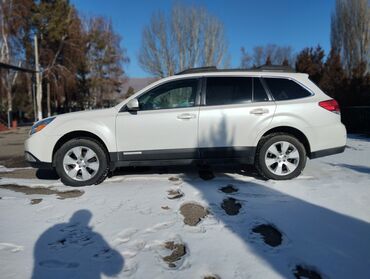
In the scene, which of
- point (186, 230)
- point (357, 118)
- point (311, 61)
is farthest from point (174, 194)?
point (311, 61)

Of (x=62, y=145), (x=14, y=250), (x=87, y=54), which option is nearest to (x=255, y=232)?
(x=14, y=250)

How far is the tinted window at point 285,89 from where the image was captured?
5.05 m

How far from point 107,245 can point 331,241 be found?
2.12m

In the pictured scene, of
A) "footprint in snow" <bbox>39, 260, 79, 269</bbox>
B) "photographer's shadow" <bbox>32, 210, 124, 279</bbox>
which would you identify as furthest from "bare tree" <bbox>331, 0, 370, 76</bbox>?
"footprint in snow" <bbox>39, 260, 79, 269</bbox>

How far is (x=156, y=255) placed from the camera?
282 centimetres

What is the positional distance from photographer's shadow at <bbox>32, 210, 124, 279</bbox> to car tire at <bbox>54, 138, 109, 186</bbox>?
61.0 inches

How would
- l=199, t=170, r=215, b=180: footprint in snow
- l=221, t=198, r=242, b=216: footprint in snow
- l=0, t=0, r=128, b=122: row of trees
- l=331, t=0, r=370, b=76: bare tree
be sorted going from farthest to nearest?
l=331, t=0, r=370, b=76: bare tree < l=0, t=0, r=128, b=122: row of trees < l=199, t=170, r=215, b=180: footprint in snow < l=221, t=198, r=242, b=216: footprint in snow

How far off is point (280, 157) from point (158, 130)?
6.48 feet

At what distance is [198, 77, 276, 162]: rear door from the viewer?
194 inches

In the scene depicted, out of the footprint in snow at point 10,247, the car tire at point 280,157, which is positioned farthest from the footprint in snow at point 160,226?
the car tire at point 280,157

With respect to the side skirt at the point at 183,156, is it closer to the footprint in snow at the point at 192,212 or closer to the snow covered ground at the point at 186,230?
the snow covered ground at the point at 186,230

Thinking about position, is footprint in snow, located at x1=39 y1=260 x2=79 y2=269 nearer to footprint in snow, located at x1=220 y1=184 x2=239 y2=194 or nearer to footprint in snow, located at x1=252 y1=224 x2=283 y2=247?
footprint in snow, located at x1=252 y1=224 x2=283 y2=247

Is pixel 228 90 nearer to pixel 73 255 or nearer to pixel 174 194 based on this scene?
pixel 174 194

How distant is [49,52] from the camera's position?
28.1 m
